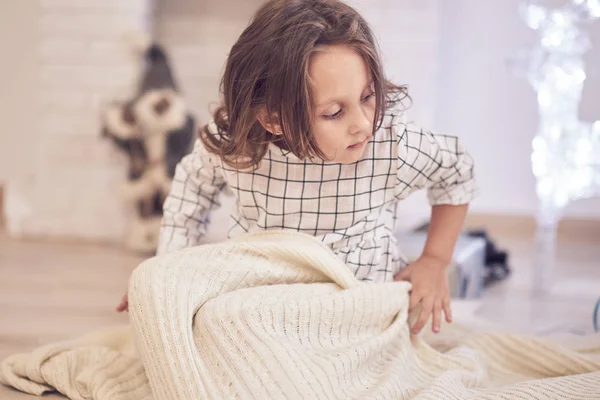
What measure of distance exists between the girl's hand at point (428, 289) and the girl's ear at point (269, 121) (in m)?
0.28

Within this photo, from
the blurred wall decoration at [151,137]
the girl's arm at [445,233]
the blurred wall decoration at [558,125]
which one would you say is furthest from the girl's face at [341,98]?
the blurred wall decoration at [151,137]

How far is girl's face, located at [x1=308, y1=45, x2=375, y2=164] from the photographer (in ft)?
2.73

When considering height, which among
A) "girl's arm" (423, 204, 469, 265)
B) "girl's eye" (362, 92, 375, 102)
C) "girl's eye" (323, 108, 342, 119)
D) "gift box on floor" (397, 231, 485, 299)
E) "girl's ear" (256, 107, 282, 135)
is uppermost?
"girl's eye" (362, 92, 375, 102)

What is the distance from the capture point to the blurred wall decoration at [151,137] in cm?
198

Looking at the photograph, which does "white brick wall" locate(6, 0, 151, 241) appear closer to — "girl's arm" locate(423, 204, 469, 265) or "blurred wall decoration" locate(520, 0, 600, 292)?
"blurred wall decoration" locate(520, 0, 600, 292)

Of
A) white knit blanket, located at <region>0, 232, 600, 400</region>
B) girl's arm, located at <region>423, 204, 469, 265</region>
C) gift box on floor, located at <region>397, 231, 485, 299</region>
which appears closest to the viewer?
white knit blanket, located at <region>0, 232, 600, 400</region>

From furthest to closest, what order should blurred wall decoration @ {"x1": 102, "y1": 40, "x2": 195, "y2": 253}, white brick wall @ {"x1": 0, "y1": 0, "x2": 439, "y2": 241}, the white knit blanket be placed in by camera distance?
1. white brick wall @ {"x1": 0, "y1": 0, "x2": 439, "y2": 241}
2. blurred wall decoration @ {"x1": 102, "y1": 40, "x2": 195, "y2": 253}
3. the white knit blanket

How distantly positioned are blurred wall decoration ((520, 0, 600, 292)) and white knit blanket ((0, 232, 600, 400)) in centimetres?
68

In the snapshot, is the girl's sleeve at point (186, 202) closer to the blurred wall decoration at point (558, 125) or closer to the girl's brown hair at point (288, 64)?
the girl's brown hair at point (288, 64)

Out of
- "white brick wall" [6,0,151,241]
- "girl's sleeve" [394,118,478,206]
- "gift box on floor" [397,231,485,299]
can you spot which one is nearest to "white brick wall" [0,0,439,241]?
"white brick wall" [6,0,151,241]

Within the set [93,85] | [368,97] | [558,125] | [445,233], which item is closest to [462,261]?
[445,233]

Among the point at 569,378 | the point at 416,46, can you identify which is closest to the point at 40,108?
the point at 416,46

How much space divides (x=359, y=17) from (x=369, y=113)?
0.12 metres

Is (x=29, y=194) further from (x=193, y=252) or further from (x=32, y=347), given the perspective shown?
(x=193, y=252)
